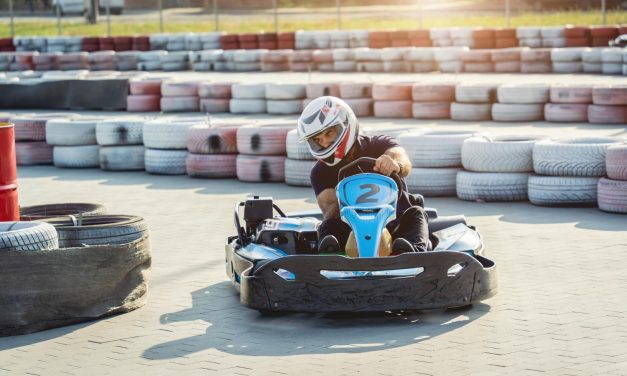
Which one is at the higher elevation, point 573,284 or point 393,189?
point 393,189

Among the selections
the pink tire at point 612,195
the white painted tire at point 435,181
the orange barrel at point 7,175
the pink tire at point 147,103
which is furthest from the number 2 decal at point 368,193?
the pink tire at point 147,103

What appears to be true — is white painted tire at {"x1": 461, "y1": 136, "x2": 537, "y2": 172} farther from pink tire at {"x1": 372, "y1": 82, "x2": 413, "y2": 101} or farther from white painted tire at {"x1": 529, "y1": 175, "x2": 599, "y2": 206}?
pink tire at {"x1": 372, "y1": 82, "x2": 413, "y2": 101}

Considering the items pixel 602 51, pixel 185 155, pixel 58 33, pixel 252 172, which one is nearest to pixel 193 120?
pixel 185 155

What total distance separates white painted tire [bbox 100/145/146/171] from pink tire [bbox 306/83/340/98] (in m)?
4.42

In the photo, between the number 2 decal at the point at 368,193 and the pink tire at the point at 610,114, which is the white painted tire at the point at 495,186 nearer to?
the number 2 decal at the point at 368,193

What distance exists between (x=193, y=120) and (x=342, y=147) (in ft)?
19.4

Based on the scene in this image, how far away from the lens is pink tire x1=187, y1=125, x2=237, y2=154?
10500 mm

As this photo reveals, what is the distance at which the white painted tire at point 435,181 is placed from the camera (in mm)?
9039

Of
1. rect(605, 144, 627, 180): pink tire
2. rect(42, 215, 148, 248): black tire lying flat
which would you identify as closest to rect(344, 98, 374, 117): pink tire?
rect(605, 144, 627, 180): pink tire

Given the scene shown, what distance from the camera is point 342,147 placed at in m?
5.69

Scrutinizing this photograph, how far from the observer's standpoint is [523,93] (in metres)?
13.6

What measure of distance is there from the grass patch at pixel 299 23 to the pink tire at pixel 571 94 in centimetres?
1194

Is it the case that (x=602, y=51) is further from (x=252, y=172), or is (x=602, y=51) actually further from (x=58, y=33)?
(x=58, y=33)

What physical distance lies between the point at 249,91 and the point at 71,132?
463 centimetres
